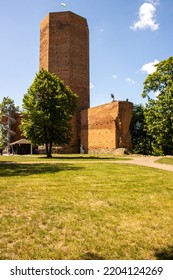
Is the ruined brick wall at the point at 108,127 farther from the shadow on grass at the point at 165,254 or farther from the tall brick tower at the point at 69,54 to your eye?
the shadow on grass at the point at 165,254

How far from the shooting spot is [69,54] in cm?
4766

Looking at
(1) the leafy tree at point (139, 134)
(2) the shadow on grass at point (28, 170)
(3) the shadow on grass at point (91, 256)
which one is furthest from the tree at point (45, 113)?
(1) the leafy tree at point (139, 134)

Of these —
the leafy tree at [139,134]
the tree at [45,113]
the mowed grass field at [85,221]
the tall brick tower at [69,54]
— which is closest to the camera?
the mowed grass field at [85,221]

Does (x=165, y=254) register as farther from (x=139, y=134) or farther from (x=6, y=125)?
(x=6, y=125)

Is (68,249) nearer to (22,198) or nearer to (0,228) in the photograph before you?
(0,228)

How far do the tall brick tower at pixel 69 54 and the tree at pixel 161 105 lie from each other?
1951 cm

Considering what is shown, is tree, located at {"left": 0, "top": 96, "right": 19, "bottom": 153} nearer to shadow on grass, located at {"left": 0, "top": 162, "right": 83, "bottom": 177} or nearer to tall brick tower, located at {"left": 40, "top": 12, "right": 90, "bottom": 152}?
tall brick tower, located at {"left": 40, "top": 12, "right": 90, "bottom": 152}

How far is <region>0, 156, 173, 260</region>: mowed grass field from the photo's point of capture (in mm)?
4160

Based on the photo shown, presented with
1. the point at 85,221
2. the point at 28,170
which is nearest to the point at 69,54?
the point at 28,170

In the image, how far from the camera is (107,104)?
3806cm

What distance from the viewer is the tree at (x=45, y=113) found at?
27.1 meters

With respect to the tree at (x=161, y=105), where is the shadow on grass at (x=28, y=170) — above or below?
below

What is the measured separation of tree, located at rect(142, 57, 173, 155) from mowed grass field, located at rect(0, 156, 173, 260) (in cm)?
2027
